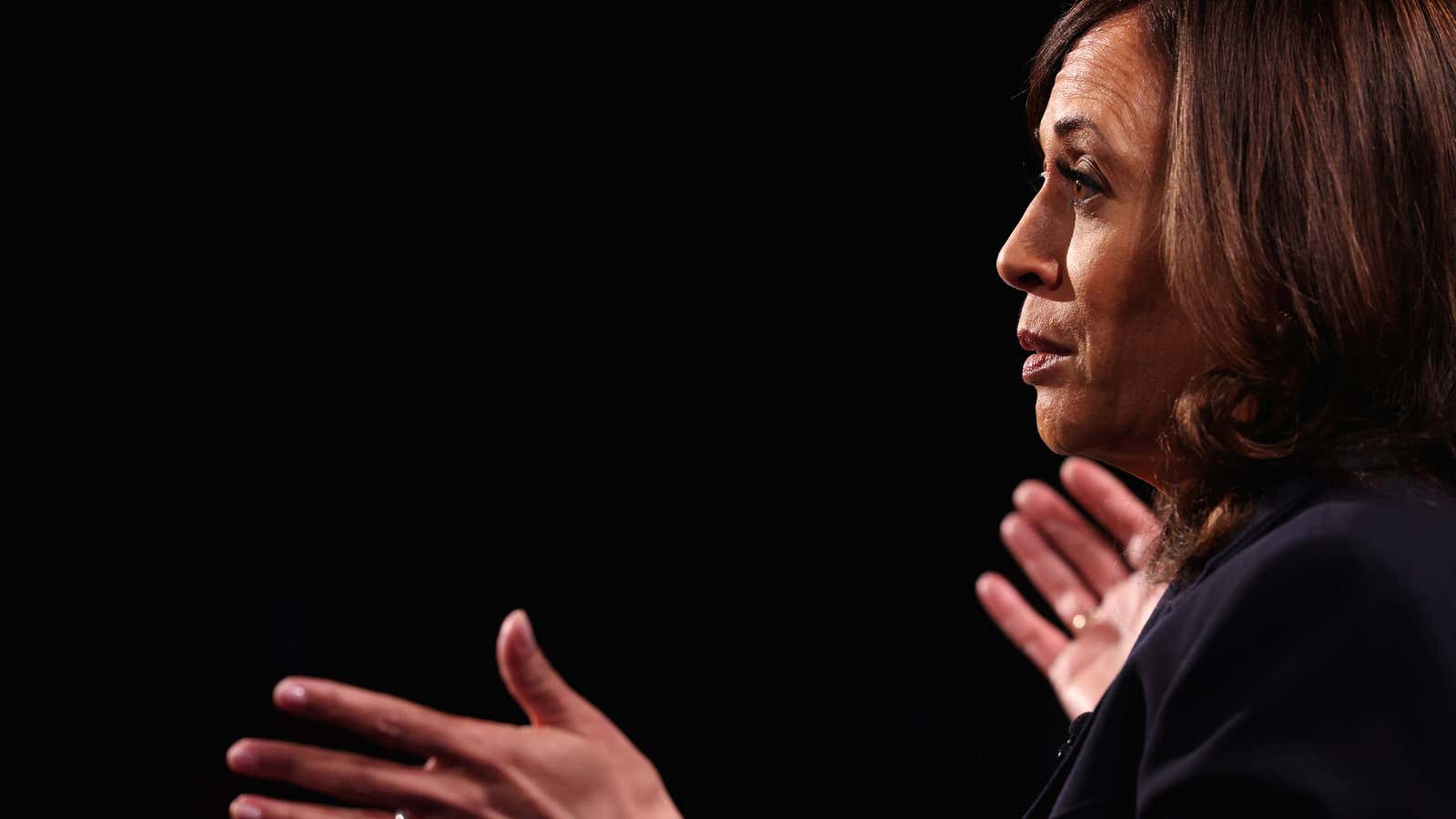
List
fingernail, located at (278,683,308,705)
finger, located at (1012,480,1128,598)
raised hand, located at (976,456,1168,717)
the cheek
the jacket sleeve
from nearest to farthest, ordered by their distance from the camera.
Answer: the jacket sleeve < the cheek < fingernail, located at (278,683,308,705) < raised hand, located at (976,456,1168,717) < finger, located at (1012,480,1128,598)

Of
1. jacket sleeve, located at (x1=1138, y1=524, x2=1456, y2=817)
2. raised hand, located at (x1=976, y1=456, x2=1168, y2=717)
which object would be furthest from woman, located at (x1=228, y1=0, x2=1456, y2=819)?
raised hand, located at (x1=976, y1=456, x2=1168, y2=717)

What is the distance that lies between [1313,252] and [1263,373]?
9 cm

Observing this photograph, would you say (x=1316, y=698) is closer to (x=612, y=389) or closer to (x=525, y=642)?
(x=525, y=642)

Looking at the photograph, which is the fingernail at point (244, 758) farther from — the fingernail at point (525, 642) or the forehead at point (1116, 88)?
the forehead at point (1116, 88)

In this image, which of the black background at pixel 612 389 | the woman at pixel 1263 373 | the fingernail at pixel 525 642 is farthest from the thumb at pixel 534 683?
the black background at pixel 612 389

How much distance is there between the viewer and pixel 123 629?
2.38 meters

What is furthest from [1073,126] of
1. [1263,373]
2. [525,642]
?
[525,642]

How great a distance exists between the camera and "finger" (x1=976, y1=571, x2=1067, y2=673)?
6.08 ft

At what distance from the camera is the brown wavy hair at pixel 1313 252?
0.97 m

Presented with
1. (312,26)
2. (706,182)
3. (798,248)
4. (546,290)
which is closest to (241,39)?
(312,26)

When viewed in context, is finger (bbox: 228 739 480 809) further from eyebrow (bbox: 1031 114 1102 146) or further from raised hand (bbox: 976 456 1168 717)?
raised hand (bbox: 976 456 1168 717)

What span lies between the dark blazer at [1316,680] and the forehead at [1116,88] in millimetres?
349

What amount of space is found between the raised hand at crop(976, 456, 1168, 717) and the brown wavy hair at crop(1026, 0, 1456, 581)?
76 cm

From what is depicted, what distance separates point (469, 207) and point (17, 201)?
0.79 metres
